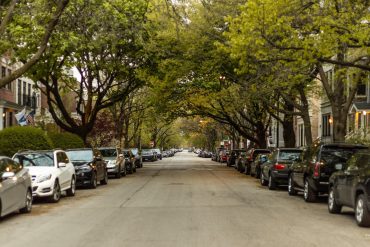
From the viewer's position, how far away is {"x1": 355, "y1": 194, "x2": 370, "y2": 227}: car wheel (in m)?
11.7

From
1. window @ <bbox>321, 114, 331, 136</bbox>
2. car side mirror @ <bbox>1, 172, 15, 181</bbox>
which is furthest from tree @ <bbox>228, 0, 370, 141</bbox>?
window @ <bbox>321, 114, 331, 136</bbox>

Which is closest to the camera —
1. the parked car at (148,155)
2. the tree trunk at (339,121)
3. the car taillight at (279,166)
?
the car taillight at (279,166)

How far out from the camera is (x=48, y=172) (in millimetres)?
17078

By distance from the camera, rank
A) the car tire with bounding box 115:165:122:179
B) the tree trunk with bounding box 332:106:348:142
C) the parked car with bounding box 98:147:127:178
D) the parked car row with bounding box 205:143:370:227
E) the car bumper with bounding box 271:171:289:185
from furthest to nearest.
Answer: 1. the car tire with bounding box 115:165:122:179
2. the parked car with bounding box 98:147:127:178
3. the tree trunk with bounding box 332:106:348:142
4. the car bumper with bounding box 271:171:289:185
5. the parked car row with bounding box 205:143:370:227

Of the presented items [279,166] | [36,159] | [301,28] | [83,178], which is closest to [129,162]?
[83,178]

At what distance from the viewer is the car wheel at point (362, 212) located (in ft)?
38.4

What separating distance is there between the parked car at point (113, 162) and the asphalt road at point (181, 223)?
1142cm

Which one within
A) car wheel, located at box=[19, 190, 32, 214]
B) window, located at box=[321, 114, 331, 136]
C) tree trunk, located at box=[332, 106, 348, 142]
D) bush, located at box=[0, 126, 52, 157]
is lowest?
car wheel, located at box=[19, 190, 32, 214]

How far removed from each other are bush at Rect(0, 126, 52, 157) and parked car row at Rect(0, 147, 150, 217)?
1382 millimetres

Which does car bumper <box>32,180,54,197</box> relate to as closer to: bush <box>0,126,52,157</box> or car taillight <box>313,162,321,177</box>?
bush <box>0,126,52,157</box>

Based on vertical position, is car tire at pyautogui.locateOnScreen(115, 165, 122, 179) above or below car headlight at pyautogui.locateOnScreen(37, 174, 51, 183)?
below

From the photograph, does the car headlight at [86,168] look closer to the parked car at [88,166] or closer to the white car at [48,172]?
the parked car at [88,166]

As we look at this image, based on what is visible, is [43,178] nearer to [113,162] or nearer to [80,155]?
[80,155]

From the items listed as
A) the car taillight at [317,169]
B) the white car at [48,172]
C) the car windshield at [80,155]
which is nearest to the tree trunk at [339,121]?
the car taillight at [317,169]
